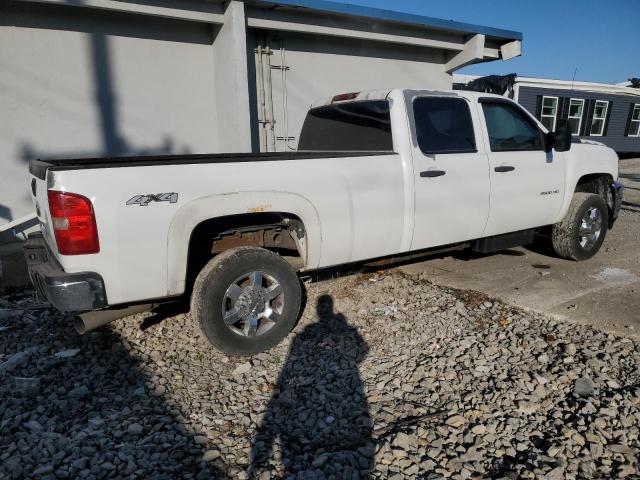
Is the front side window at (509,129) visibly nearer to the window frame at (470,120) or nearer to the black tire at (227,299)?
the window frame at (470,120)

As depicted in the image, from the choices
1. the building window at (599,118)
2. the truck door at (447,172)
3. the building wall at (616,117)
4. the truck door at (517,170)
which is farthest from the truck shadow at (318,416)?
the building window at (599,118)

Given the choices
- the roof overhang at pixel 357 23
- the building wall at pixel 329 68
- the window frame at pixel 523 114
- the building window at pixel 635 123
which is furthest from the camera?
the building window at pixel 635 123

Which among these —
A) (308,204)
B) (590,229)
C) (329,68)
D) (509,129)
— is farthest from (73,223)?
(329,68)

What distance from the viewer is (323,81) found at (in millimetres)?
8195

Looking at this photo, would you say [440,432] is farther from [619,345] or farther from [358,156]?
[358,156]

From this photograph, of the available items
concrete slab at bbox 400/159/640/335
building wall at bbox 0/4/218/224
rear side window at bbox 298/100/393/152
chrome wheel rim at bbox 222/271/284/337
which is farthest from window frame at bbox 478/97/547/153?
building wall at bbox 0/4/218/224

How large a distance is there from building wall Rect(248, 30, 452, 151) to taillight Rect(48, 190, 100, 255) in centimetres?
501

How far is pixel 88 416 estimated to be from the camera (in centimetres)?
292

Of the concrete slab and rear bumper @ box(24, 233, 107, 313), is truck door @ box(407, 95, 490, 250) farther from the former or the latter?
rear bumper @ box(24, 233, 107, 313)

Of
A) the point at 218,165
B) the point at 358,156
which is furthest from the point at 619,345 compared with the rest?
the point at 218,165

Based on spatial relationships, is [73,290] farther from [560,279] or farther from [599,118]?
[599,118]

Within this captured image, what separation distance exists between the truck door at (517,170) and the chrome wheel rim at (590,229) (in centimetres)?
64

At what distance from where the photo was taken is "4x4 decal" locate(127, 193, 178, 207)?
2.96 meters

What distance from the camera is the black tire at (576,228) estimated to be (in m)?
5.59
